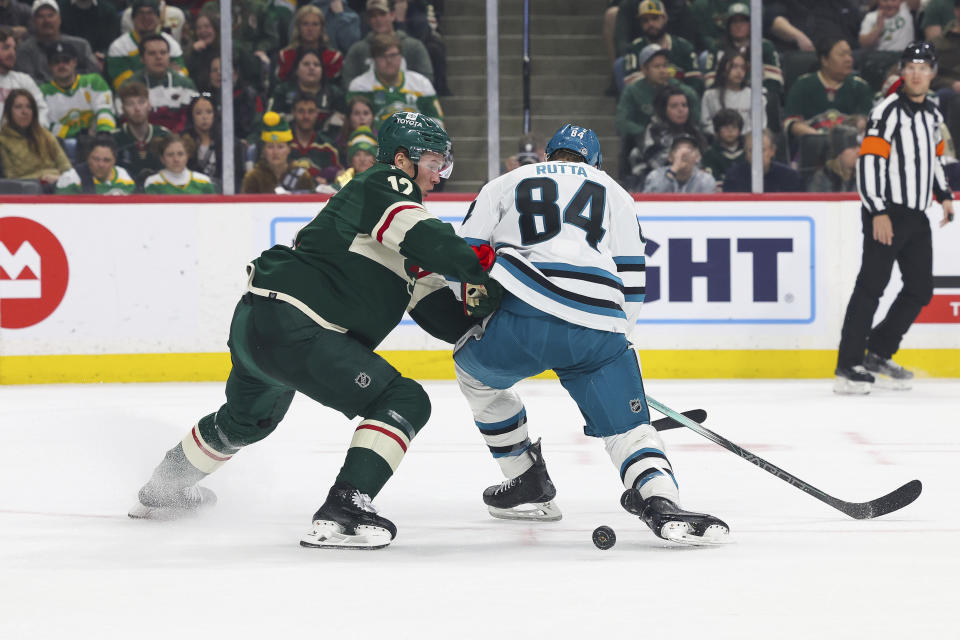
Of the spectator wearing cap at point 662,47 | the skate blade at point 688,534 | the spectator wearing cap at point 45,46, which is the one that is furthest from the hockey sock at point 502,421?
the spectator wearing cap at point 45,46

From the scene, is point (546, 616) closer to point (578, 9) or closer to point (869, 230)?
point (869, 230)

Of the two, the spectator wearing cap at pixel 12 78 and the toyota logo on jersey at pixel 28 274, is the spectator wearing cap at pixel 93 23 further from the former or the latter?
the toyota logo on jersey at pixel 28 274

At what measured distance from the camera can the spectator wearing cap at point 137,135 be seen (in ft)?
22.3

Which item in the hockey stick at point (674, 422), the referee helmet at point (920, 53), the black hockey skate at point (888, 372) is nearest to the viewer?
the hockey stick at point (674, 422)

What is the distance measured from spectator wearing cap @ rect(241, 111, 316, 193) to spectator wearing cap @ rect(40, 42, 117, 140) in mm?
818

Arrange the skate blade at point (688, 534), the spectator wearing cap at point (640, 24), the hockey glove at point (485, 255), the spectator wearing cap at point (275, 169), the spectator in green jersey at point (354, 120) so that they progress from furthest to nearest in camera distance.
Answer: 1. the spectator wearing cap at point (640, 24)
2. the spectator in green jersey at point (354, 120)
3. the spectator wearing cap at point (275, 169)
4. the hockey glove at point (485, 255)
5. the skate blade at point (688, 534)

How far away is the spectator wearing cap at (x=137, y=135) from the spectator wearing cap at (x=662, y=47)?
265 cm

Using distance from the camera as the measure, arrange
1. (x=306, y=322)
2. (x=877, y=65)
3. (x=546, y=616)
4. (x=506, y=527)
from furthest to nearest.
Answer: (x=877, y=65) < (x=506, y=527) < (x=306, y=322) < (x=546, y=616)

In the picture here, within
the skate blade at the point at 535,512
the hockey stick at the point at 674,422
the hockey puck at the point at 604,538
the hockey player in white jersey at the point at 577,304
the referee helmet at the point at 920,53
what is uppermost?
the referee helmet at the point at 920,53

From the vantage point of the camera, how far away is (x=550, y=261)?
302 cm

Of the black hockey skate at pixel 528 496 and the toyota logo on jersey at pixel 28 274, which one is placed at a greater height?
the toyota logo on jersey at pixel 28 274

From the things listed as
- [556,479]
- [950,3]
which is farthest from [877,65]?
[556,479]

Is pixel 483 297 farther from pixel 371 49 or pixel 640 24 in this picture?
pixel 640 24

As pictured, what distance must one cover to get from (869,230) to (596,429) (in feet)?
11.4
